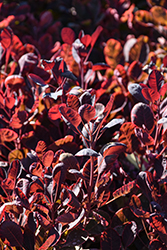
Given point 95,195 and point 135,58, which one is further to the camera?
point 135,58

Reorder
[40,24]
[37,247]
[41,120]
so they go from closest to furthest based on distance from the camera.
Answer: [37,247]
[41,120]
[40,24]

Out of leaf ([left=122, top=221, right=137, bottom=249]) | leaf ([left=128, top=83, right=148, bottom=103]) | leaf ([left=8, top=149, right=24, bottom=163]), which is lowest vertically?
leaf ([left=122, top=221, right=137, bottom=249])

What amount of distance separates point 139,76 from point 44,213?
0.63 metres

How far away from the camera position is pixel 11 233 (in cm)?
67

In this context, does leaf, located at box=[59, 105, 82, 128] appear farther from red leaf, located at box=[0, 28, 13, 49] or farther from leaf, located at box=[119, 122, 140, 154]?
red leaf, located at box=[0, 28, 13, 49]

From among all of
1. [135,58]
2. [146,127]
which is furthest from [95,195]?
[135,58]

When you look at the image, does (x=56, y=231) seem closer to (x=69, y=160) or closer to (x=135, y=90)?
(x=69, y=160)

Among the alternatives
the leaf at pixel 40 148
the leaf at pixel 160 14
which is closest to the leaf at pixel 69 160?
the leaf at pixel 40 148

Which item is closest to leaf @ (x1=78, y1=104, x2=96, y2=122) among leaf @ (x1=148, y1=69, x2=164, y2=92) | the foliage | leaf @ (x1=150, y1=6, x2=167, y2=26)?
the foliage

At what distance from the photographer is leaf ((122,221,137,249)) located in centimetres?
73

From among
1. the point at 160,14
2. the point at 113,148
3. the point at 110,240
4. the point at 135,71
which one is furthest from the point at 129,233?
the point at 160,14

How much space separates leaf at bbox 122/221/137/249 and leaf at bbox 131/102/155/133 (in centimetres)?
28

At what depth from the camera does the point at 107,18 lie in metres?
1.56

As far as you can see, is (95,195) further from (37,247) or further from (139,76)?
(139,76)
